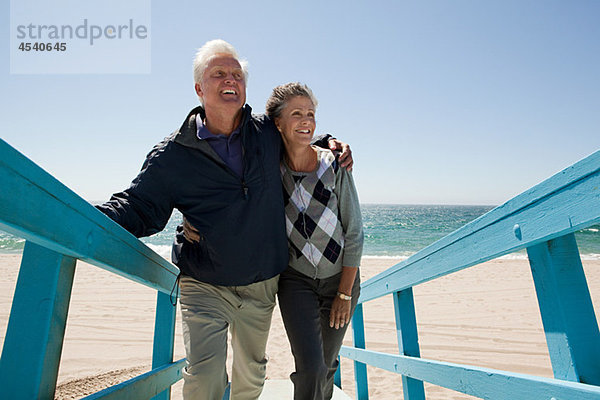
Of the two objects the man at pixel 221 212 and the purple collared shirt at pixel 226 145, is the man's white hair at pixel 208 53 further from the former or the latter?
the purple collared shirt at pixel 226 145

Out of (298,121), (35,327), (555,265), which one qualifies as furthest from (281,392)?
(555,265)

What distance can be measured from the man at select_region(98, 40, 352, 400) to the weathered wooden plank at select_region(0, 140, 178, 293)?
1.67ft

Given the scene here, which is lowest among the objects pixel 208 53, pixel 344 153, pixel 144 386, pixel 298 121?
pixel 144 386

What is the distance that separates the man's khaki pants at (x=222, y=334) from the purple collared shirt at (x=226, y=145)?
24.7 inches

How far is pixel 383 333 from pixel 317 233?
6.16 meters

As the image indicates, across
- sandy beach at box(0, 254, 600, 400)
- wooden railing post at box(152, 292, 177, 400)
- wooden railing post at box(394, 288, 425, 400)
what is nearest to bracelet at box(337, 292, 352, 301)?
wooden railing post at box(394, 288, 425, 400)

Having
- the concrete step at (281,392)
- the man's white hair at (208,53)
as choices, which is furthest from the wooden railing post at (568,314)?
the concrete step at (281,392)

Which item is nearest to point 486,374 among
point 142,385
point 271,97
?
point 142,385

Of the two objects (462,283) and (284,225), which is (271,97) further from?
(462,283)

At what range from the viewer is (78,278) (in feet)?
41.4

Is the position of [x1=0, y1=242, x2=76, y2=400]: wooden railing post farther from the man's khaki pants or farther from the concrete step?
the concrete step

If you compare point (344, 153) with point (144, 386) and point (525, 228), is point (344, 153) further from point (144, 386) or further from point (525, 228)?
point (144, 386)

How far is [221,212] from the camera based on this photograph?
71.3 inches

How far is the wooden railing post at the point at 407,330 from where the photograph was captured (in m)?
1.98
